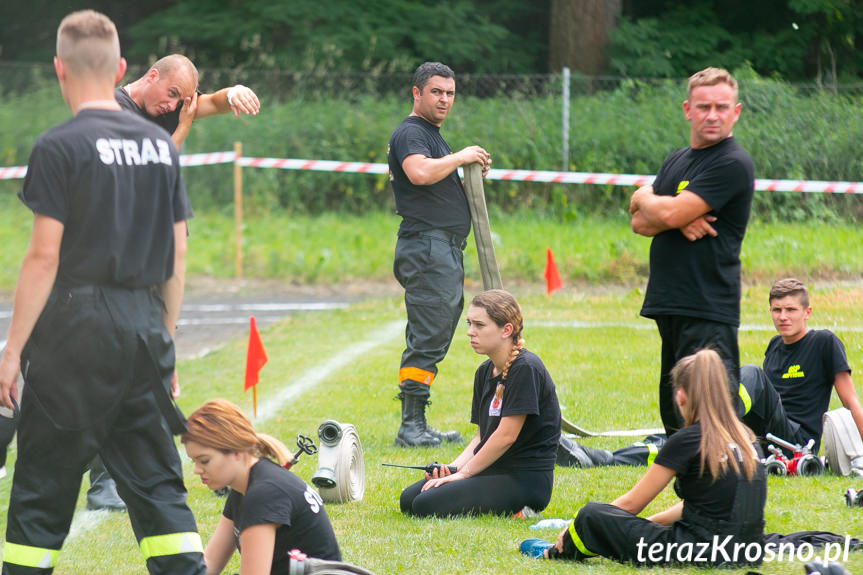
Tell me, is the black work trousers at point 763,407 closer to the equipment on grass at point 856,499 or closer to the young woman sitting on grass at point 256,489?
the equipment on grass at point 856,499

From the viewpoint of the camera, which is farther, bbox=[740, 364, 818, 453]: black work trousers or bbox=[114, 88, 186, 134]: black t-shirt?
bbox=[740, 364, 818, 453]: black work trousers

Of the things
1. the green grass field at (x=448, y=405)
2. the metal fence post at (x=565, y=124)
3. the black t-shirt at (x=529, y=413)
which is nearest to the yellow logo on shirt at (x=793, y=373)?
the green grass field at (x=448, y=405)

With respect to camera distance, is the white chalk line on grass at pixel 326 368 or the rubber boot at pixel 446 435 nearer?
the rubber boot at pixel 446 435

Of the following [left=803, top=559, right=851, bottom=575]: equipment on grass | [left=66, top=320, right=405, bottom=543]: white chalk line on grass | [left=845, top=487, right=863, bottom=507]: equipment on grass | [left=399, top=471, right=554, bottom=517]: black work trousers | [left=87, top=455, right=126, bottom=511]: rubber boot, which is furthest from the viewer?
A: [left=87, top=455, right=126, bottom=511]: rubber boot

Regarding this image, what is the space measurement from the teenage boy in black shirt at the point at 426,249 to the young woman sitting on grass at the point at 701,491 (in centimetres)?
265

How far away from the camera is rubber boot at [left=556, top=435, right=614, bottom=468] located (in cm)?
655

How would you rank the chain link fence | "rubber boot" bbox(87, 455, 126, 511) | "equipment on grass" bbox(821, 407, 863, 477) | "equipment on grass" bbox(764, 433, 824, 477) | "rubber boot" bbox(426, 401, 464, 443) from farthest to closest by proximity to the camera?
the chain link fence, "rubber boot" bbox(426, 401, 464, 443), "equipment on grass" bbox(764, 433, 824, 477), "equipment on grass" bbox(821, 407, 863, 477), "rubber boot" bbox(87, 455, 126, 511)

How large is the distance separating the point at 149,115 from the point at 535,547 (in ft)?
9.43

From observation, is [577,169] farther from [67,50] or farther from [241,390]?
[67,50]

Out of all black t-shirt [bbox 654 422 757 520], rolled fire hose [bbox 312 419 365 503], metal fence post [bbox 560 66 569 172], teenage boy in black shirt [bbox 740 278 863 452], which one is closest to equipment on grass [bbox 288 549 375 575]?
black t-shirt [bbox 654 422 757 520]

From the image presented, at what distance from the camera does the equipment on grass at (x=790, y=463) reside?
243 inches

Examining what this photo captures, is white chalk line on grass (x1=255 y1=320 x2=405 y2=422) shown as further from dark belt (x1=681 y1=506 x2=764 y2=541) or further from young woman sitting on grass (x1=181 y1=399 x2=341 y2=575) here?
dark belt (x1=681 y1=506 x2=764 y2=541)

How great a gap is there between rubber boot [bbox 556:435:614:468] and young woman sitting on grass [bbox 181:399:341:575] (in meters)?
2.60

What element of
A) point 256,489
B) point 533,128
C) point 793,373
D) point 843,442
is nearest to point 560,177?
point 533,128
